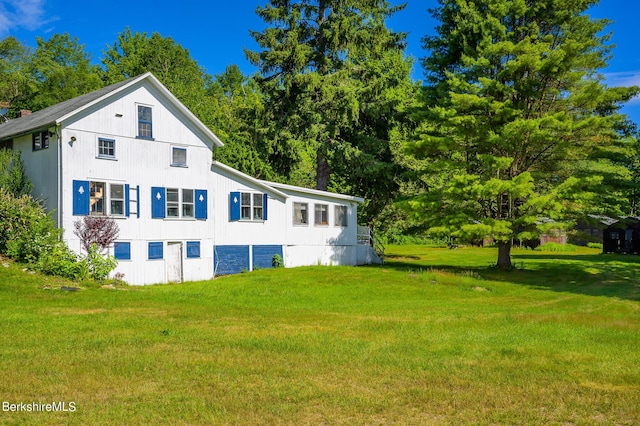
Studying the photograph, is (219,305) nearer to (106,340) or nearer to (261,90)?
(106,340)

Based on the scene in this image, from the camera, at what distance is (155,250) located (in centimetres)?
2742

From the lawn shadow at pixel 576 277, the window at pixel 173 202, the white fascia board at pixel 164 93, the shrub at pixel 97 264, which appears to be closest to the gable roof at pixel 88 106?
the white fascia board at pixel 164 93

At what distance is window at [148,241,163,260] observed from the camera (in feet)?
89.4

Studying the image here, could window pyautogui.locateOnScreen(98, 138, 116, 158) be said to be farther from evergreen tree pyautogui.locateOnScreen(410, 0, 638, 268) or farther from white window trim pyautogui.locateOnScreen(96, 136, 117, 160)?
evergreen tree pyautogui.locateOnScreen(410, 0, 638, 268)

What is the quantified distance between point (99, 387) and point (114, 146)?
19822 mm

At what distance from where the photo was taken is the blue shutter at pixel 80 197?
25000mm

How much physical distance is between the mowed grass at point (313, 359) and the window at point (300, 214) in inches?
498

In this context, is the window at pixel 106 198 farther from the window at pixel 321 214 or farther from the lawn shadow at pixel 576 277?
the lawn shadow at pixel 576 277

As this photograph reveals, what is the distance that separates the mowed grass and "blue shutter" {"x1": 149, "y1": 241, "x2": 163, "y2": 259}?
6.42 m

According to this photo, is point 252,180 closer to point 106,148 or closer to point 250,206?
point 250,206

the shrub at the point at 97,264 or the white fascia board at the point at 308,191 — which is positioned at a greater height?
the white fascia board at the point at 308,191

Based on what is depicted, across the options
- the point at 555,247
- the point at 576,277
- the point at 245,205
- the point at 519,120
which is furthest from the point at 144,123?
the point at 555,247

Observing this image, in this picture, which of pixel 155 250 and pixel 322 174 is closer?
pixel 155 250

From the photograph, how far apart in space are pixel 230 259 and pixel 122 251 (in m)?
5.86
